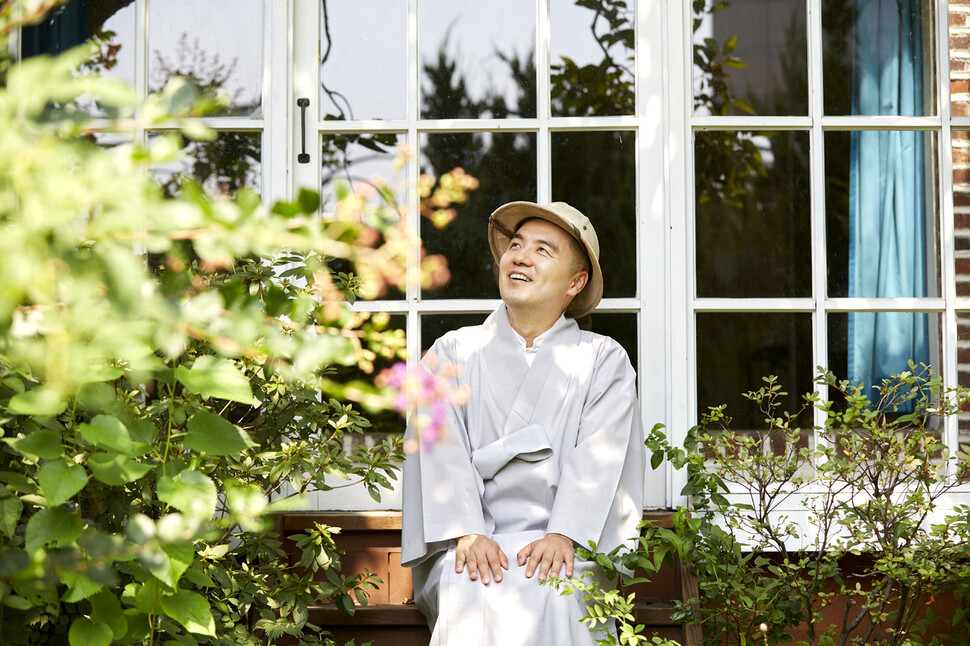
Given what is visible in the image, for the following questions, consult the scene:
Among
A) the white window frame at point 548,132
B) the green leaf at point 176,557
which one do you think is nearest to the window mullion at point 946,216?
the white window frame at point 548,132

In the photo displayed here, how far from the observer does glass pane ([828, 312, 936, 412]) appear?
276 cm

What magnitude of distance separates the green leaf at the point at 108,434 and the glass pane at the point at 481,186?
5.29 ft

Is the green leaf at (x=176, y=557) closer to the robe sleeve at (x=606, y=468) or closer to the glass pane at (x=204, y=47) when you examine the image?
the robe sleeve at (x=606, y=468)

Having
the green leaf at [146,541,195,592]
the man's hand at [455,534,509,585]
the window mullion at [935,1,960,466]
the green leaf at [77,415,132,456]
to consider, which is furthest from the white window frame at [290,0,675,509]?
the green leaf at [77,415,132,456]

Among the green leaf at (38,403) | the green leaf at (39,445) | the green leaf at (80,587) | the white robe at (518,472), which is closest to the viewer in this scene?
the green leaf at (38,403)

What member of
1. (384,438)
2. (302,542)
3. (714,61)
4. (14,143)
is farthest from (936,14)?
(14,143)

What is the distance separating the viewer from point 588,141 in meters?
2.82

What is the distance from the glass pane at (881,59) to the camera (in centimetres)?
280

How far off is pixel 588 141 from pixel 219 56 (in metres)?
1.13

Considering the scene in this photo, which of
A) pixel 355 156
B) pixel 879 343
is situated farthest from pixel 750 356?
pixel 355 156

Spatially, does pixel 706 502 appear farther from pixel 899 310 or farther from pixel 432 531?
pixel 899 310

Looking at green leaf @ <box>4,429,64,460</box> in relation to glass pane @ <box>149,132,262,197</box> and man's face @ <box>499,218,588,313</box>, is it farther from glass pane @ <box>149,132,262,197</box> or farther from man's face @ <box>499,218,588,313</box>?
glass pane @ <box>149,132,262,197</box>

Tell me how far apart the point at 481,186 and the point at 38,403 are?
6.10 ft

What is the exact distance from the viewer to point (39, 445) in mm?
1344
